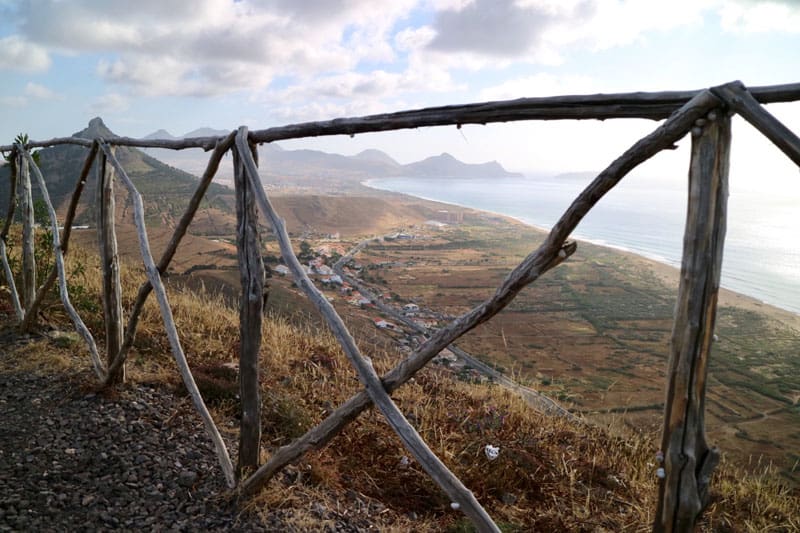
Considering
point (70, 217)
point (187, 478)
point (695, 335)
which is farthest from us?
point (70, 217)

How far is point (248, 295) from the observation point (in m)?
2.62

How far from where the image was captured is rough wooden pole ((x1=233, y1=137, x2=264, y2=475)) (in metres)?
2.60

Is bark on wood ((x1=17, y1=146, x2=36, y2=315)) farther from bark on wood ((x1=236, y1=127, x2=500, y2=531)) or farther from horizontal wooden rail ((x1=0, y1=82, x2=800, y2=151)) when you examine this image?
bark on wood ((x1=236, y1=127, x2=500, y2=531))

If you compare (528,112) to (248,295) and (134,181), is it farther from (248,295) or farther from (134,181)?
(134,181)

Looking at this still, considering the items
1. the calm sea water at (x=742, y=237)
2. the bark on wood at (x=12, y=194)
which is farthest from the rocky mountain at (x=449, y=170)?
the bark on wood at (x=12, y=194)

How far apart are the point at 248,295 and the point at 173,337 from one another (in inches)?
35.3

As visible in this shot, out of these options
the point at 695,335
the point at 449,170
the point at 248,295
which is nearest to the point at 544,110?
the point at 695,335

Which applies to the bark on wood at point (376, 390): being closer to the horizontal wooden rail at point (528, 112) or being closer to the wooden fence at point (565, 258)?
the wooden fence at point (565, 258)

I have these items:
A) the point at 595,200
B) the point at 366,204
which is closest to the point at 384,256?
the point at 366,204

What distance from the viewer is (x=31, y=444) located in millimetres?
2975

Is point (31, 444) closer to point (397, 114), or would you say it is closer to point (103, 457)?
point (103, 457)

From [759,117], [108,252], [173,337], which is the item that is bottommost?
[173,337]

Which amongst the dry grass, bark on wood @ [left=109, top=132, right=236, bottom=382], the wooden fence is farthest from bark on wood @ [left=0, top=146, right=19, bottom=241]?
the wooden fence

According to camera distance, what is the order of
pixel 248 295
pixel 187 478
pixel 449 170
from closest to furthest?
pixel 248 295 < pixel 187 478 < pixel 449 170
